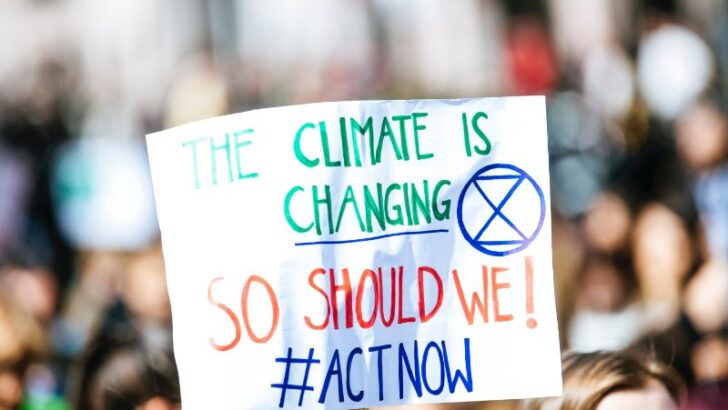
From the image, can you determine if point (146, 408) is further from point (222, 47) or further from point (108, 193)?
point (222, 47)

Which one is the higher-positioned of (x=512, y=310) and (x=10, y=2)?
(x=10, y=2)

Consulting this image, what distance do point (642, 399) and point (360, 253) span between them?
36.9 inches

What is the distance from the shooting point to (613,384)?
3629 mm

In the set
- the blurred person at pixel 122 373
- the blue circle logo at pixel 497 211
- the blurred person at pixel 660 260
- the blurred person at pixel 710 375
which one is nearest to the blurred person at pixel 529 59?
the blue circle logo at pixel 497 211

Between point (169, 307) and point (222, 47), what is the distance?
27.7 inches

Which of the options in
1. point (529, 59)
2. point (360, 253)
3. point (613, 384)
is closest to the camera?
point (360, 253)

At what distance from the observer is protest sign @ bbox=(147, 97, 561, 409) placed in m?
3.36

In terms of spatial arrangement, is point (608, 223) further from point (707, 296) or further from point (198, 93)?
point (198, 93)

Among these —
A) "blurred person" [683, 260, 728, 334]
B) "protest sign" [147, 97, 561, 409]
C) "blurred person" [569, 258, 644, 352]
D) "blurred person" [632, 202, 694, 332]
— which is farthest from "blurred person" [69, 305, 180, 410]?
"blurred person" [683, 260, 728, 334]

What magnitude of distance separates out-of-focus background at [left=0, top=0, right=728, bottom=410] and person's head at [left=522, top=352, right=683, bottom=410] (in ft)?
0.15

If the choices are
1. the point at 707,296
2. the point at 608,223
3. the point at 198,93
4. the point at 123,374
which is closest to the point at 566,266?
the point at 608,223

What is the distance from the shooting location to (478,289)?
343 centimetres

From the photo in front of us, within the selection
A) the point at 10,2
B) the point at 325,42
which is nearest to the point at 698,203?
the point at 325,42

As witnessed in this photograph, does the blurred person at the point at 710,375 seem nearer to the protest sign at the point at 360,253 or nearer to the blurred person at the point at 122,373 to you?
the protest sign at the point at 360,253
